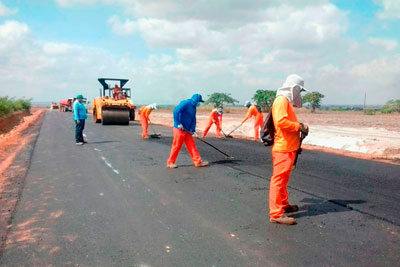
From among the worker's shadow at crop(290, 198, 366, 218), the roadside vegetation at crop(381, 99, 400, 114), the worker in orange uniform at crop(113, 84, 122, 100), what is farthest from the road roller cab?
the roadside vegetation at crop(381, 99, 400, 114)

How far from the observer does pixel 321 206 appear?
503cm

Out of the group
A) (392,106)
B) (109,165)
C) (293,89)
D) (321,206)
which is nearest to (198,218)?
(321,206)

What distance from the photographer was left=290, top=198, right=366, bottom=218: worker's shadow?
4723 mm

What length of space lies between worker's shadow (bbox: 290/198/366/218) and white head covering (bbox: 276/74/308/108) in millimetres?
1492

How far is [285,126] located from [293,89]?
529 mm

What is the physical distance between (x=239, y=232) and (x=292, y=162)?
3.50ft

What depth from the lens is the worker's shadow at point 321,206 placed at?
15.5 ft

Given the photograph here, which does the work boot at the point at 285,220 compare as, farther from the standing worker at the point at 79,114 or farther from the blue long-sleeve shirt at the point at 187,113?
the standing worker at the point at 79,114

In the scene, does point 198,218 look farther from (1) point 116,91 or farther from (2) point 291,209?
(1) point 116,91

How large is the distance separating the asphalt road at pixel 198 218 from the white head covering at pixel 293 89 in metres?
1.54

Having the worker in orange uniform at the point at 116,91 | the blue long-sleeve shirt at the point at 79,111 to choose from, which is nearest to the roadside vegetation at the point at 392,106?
the worker in orange uniform at the point at 116,91

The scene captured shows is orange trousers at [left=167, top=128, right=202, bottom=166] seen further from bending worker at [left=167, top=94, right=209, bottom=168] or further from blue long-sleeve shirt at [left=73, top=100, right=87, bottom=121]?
blue long-sleeve shirt at [left=73, top=100, right=87, bottom=121]

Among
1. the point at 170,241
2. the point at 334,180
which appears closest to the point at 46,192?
the point at 170,241

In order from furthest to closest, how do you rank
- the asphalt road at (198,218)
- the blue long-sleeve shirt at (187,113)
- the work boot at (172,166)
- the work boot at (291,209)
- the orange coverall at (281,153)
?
1. the work boot at (172,166)
2. the blue long-sleeve shirt at (187,113)
3. the work boot at (291,209)
4. the orange coverall at (281,153)
5. the asphalt road at (198,218)
